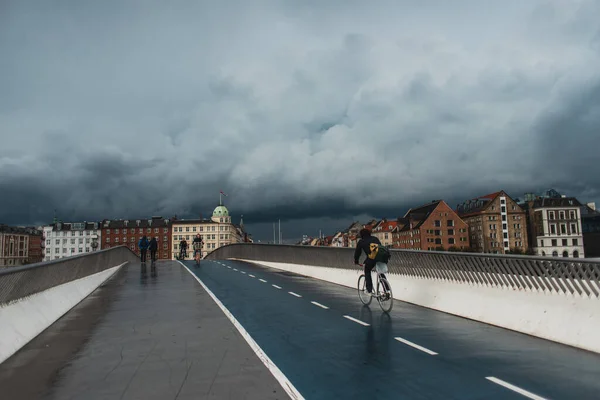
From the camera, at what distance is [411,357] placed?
303 inches

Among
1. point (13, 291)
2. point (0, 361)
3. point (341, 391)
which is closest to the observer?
point (341, 391)

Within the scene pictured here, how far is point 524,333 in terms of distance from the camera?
31.9ft

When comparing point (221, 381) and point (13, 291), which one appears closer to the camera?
point (221, 381)

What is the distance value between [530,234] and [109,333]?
521ft

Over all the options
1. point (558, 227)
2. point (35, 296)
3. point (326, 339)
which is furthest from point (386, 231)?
point (326, 339)

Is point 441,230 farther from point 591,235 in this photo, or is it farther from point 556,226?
point 591,235

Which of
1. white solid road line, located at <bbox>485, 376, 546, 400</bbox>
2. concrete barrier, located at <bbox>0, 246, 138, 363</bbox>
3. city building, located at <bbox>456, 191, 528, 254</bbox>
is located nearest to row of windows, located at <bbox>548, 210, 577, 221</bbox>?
city building, located at <bbox>456, 191, 528, 254</bbox>

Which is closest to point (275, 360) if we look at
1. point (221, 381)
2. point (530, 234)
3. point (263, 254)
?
point (221, 381)

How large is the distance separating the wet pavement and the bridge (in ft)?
0.09

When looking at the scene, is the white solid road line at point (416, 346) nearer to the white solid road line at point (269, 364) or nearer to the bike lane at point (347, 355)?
the bike lane at point (347, 355)

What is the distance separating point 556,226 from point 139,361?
149 meters

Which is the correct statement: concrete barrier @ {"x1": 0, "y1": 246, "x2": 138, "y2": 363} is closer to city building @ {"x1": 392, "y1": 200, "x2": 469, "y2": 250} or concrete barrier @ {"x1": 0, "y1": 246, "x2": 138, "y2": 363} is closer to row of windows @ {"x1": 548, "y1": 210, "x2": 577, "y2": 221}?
city building @ {"x1": 392, "y1": 200, "x2": 469, "y2": 250}

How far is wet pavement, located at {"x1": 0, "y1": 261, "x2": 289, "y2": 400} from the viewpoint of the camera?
19.6 ft

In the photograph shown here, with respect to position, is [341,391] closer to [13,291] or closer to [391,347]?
[391,347]
